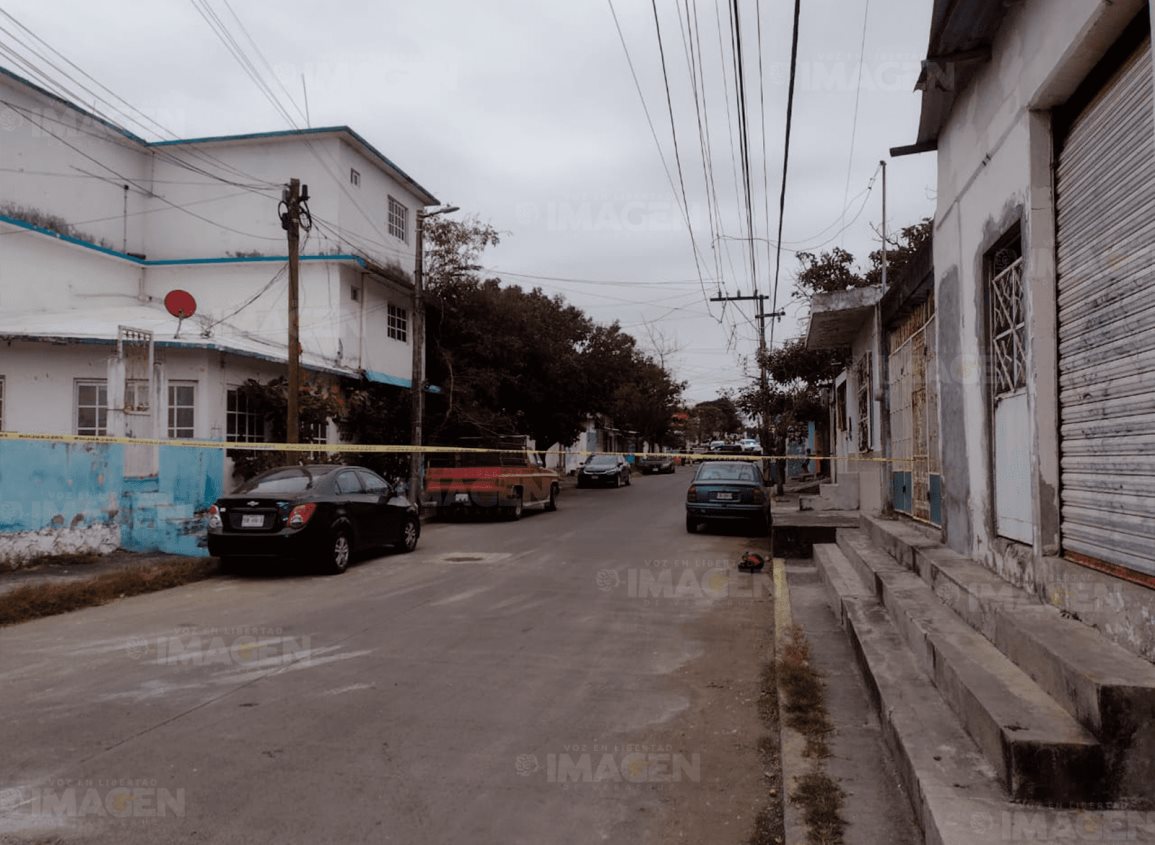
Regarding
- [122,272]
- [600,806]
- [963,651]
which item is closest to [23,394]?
[122,272]

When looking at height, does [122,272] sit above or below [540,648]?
above

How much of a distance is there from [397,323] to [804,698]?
20.5 m

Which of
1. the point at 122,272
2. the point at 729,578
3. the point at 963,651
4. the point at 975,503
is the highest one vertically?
the point at 122,272

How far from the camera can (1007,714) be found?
130 inches

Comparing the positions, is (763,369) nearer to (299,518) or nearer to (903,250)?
(903,250)

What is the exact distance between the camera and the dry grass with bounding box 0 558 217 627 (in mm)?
8445

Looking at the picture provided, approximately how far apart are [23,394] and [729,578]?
43.2 ft

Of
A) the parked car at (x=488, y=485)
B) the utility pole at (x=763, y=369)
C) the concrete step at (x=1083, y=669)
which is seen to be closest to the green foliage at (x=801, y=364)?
the utility pole at (x=763, y=369)

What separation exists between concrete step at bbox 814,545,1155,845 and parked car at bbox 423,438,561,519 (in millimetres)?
13620

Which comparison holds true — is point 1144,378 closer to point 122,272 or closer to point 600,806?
point 600,806

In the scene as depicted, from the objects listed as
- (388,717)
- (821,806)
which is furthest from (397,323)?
(821,806)

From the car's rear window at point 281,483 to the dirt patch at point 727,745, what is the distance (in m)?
6.24

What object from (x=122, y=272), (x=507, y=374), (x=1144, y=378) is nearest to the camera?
(x=1144, y=378)

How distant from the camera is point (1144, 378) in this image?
362cm
